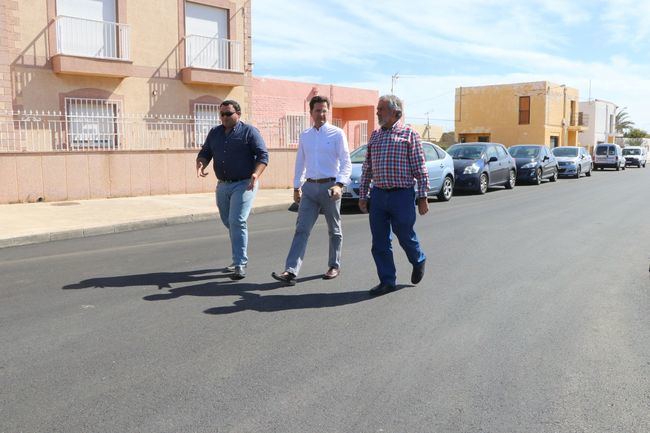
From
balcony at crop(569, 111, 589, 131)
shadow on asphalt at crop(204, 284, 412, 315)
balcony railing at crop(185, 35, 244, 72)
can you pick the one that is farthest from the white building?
shadow on asphalt at crop(204, 284, 412, 315)

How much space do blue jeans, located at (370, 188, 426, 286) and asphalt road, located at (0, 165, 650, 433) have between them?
298 mm

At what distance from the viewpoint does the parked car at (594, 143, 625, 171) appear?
1462 inches

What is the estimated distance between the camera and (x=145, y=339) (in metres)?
4.48

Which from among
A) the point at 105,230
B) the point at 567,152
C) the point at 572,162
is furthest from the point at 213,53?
the point at 567,152

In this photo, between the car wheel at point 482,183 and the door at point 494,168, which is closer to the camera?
the car wheel at point 482,183

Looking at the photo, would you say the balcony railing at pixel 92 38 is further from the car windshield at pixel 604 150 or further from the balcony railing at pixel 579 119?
the balcony railing at pixel 579 119

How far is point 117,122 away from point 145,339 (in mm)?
11593

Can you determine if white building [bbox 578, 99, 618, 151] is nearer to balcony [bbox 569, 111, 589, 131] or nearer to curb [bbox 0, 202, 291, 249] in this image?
balcony [bbox 569, 111, 589, 131]

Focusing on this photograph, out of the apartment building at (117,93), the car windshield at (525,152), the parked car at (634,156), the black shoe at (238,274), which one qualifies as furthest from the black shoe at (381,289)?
the parked car at (634,156)

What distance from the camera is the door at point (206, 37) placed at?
1953 centimetres

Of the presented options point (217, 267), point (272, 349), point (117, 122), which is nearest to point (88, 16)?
point (117, 122)

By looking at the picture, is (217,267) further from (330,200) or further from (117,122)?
(117,122)

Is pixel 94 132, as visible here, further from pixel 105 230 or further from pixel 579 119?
pixel 579 119

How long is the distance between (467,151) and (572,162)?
1066 cm
